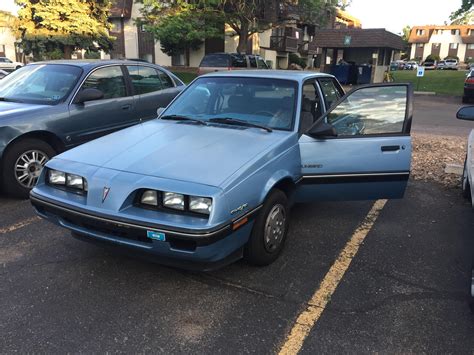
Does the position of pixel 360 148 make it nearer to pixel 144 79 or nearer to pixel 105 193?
pixel 105 193

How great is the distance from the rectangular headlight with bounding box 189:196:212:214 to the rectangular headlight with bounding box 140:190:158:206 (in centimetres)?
26

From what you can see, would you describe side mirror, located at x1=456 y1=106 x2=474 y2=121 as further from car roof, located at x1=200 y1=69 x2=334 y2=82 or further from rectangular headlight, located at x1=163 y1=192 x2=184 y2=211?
rectangular headlight, located at x1=163 y1=192 x2=184 y2=211

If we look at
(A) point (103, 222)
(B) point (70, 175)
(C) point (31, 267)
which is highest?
(B) point (70, 175)

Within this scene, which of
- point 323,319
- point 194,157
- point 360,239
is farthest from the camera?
point 360,239

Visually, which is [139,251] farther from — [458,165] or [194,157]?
[458,165]

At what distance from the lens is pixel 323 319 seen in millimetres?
2832

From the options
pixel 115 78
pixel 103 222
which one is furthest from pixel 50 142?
pixel 103 222

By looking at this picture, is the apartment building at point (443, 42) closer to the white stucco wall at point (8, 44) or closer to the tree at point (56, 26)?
the white stucco wall at point (8, 44)

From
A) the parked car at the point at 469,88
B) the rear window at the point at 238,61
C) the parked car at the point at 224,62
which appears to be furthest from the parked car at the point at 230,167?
the parked car at the point at 469,88

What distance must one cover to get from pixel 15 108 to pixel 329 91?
12.2ft

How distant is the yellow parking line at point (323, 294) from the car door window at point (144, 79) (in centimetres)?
391

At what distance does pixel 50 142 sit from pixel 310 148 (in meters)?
3.42

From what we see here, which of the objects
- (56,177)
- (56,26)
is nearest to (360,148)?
(56,177)

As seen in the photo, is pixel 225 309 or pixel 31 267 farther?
pixel 31 267
